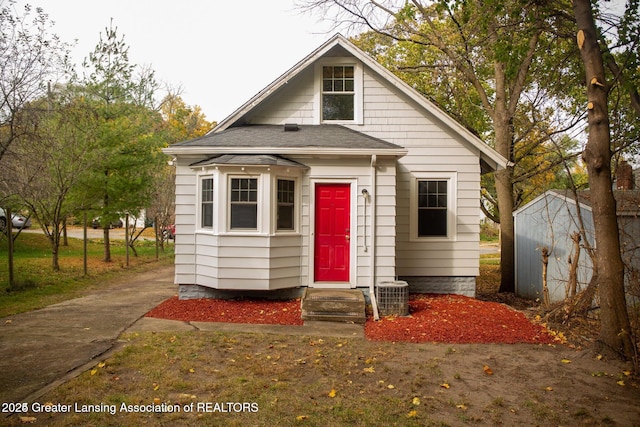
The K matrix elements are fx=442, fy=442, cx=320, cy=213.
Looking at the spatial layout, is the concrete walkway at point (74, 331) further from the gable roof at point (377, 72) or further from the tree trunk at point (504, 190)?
the tree trunk at point (504, 190)

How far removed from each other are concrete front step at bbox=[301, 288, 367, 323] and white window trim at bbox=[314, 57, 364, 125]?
182 inches

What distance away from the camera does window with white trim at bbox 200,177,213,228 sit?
9.61m

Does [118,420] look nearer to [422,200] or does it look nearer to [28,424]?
[28,424]

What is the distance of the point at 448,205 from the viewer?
11062 mm

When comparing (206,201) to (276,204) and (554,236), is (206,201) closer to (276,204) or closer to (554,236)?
(276,204)

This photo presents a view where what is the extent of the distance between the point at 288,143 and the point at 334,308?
12.0 feet

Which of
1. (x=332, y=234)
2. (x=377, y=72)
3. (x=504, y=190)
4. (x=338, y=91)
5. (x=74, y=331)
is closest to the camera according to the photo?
(x=74, y=331)

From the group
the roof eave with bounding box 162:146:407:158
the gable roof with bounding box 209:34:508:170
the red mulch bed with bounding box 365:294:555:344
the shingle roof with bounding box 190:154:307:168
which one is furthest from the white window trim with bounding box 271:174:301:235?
the red mulch bed with bounding box 365:294:555:344

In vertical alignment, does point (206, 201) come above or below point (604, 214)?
above

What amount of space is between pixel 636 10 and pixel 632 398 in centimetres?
743

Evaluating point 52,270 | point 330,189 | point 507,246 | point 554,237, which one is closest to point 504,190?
point 507,246

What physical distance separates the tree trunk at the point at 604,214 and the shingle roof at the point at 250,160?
213 inches

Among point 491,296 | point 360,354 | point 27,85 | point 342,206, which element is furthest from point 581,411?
point 27,85

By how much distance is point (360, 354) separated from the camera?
20.7 feet
